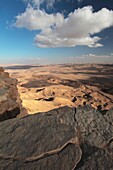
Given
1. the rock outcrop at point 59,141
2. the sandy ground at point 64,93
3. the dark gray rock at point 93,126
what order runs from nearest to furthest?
1. the rock outcrop at point 59,141
2. the dark gray rock at point 93,126
3. the sandy ground at point 64,93

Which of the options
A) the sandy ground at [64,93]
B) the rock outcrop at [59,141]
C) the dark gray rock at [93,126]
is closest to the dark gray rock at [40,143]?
the rock outcrop at [59,141]

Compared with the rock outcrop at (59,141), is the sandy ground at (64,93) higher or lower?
lower

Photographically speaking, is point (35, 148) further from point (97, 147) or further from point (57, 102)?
point (57, 102)

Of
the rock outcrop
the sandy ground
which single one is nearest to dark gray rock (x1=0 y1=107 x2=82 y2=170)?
the rock outcrop

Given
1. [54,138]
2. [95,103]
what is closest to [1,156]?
[54,138]

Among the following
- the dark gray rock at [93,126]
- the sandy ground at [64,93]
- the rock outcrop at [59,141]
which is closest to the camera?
the rock outcrop at [59,141]

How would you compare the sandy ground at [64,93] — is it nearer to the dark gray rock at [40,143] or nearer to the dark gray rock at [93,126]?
the dark gray rock at [93,126]

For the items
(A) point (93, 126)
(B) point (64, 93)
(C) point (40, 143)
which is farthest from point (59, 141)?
(B) point (64, 93)

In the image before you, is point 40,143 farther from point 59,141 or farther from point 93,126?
point 93,126
